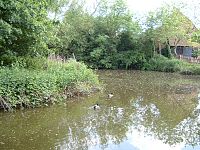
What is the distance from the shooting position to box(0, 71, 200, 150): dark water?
34.3ft

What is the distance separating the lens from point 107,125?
1257 cm

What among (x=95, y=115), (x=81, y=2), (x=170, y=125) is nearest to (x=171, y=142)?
(x=170, y=125)

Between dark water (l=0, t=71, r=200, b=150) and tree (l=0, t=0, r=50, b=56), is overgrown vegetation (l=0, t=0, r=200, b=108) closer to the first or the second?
tree (l=0, t=0, r=50, b=56)

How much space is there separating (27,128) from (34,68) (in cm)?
596

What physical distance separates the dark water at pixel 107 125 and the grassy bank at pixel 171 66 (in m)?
16.1

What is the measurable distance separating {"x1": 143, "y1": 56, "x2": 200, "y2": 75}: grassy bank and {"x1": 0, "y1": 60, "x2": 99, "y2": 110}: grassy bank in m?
18.2

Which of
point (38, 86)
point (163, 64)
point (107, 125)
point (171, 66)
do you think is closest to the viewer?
point (107, 125)

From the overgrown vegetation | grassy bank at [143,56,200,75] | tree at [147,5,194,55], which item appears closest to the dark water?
the overgrown vegetation

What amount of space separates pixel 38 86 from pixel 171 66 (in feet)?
78.0

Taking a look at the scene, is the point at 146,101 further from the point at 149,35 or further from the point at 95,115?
the point at 149,35

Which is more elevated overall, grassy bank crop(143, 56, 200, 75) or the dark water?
grassy bank crop(143, 56, 200, 75)

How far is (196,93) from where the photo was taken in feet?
70.9

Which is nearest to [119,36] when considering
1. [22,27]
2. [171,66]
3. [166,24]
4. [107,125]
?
[166,24]

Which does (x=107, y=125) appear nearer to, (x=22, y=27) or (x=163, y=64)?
(x=22, y=27)
